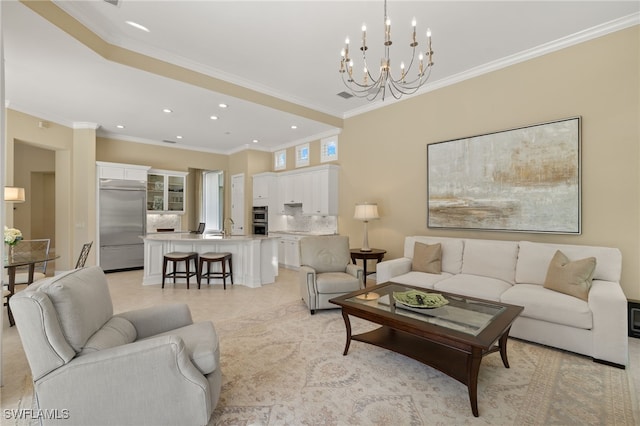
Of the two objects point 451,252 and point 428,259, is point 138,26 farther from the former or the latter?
point 451,252

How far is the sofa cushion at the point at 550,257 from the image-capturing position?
3.09 m

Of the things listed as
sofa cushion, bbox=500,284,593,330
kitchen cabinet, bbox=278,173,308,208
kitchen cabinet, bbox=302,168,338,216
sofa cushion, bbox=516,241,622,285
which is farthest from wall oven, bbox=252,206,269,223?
sofa cushion, bbox=500,284,593,330

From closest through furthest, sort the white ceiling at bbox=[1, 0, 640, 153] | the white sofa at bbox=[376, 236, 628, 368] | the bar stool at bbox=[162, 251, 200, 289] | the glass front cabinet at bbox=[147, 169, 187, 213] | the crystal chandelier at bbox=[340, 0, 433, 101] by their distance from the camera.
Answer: the crystal chandelier at bbox=[340, 0, 433, 101]
the white sofa at bbox=[376, 236, 628, 368]
the white ceiling at bbox=[1, 0, 640, 153]
the bar stool at bbox=[162, 251, 200, 289]
the glass front cabinet at bbox=[147, 169, 187, 213]

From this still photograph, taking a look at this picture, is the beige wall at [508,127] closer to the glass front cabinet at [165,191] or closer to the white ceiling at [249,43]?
the white ceiling at [249,43]

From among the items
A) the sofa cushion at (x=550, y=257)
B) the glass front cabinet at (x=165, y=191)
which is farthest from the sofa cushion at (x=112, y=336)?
the glass front cabinet at (x=165, y=191)

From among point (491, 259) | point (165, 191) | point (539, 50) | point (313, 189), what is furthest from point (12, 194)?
point (539, 50)

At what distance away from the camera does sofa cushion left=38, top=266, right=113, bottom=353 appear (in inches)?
61.7

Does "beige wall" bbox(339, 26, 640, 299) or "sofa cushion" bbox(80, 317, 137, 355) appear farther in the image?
"beige wall" bbox(339, 26, 640, 299)

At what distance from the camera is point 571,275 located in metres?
2.96

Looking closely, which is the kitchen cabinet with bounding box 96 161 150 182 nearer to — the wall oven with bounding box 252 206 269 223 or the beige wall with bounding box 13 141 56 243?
the wall oven with bounding box 252 206 269 223

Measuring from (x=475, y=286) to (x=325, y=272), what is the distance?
1.90 m

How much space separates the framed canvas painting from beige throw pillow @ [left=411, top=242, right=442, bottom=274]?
628 millimetres

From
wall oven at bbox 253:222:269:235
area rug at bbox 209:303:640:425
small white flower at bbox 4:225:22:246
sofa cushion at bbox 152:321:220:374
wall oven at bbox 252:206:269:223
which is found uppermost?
wall oven at bbox 252:206:269:223

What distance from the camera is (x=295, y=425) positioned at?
73.1 inches
